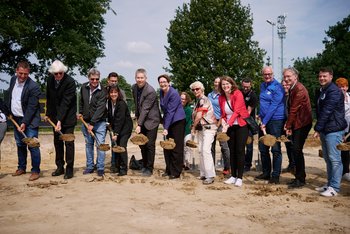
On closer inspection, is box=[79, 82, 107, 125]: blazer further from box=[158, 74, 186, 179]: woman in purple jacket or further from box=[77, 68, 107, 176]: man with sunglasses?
box=[158, 74, 186, 179]: woman in purple jacket

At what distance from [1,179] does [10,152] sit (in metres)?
6.90

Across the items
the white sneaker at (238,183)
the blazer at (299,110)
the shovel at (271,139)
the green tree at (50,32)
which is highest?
the green tree at (50,32)

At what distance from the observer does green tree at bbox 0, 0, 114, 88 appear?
1872cm

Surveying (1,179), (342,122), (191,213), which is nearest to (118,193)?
(191,213)

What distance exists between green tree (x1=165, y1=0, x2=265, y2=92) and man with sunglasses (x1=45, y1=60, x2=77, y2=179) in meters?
19.7

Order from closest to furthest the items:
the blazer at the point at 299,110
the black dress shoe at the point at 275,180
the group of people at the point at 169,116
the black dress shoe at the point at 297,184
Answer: the blazer at the point at 299,110
the black dress shoe at the point at 297,184
the group of people at the point at 169,116
the black dress shoe at the point at 275,180

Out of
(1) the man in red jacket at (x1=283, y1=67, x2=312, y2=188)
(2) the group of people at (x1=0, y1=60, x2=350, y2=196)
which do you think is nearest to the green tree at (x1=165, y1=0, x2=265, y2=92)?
(2) the group of people at (x1=0, y1=60, x2=350, y2=196)

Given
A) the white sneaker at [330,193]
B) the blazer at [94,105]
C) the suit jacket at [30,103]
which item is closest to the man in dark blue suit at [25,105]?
the suit jacket at [30,103]

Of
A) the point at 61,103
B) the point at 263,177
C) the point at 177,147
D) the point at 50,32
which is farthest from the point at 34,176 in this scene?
the point at 50,32

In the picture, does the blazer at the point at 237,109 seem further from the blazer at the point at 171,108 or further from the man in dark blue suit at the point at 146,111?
the man in dark blue suit at the point at 146,111

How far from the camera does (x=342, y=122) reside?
5250 millimetres

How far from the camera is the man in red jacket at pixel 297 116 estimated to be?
18.8 feet

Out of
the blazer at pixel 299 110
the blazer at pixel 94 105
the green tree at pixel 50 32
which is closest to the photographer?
the blazer at pixel 299 110

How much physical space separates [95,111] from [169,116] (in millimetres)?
1483
